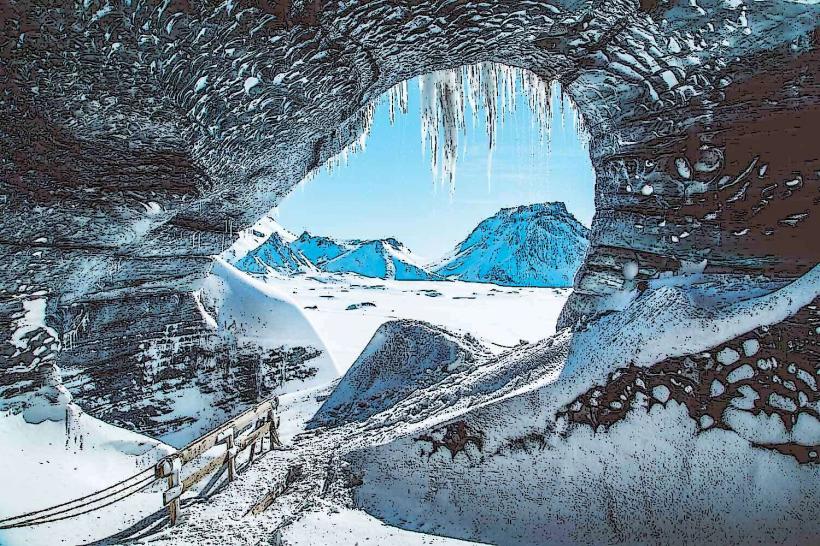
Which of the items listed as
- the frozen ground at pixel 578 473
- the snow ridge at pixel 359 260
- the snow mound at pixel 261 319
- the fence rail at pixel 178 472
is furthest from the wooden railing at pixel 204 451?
the snow ridge at pixel 359 260

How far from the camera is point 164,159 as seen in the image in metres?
3.77

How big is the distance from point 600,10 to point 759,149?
1.23m

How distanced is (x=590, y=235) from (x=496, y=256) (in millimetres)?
61154

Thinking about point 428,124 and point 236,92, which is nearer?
point 236,92

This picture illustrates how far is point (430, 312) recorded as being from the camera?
78.7 feet

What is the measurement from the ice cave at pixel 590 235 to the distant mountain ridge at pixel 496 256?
53.3 meters

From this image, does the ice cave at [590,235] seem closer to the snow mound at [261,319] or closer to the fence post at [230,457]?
the fence post at [230,457]

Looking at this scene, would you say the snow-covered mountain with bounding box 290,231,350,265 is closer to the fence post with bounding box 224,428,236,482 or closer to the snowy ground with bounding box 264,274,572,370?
the snowy ground with bounding box 264,274,572,370

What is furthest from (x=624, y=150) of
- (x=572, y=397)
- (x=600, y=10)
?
(x=572, y=397)

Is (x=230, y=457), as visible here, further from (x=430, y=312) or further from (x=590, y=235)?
(x=430, y=312)

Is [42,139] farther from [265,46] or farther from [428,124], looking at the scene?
[428,124]

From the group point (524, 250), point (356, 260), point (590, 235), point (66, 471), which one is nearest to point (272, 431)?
point (66, 471)

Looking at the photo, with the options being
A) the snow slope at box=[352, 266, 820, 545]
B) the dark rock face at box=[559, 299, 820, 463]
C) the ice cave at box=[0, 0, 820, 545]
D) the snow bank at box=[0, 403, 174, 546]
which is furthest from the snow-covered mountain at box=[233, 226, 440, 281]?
the dark rock face at box=[559, 299, 820, 463]

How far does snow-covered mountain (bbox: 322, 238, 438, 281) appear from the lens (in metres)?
67.8
